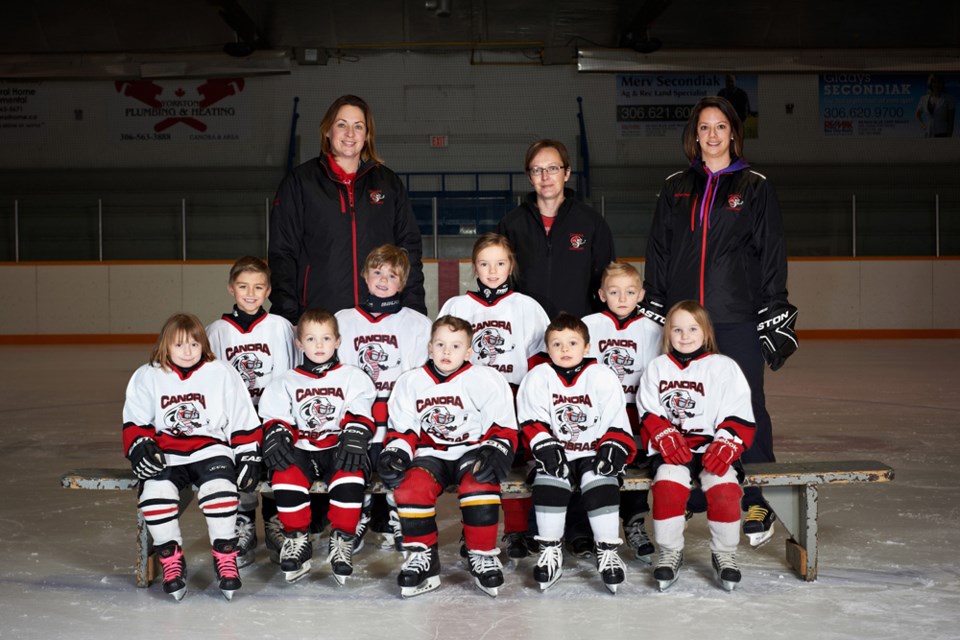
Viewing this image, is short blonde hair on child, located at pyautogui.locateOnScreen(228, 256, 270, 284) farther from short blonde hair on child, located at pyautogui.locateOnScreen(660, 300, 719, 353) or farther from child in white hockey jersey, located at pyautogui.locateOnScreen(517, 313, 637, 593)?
short blonde hair on child, located at pyautogui.locateOnScreen(660, 300, 719, 353)

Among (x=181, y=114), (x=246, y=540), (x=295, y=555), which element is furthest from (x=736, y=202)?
(x=181, y=114)

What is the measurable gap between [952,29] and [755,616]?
527 inches

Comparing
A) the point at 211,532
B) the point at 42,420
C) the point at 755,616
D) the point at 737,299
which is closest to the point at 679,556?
the point at 755,616

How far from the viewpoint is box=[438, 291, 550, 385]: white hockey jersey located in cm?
319

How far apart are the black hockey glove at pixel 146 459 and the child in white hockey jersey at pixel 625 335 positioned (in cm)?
135

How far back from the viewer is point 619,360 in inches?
125

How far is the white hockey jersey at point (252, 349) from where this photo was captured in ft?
10.4

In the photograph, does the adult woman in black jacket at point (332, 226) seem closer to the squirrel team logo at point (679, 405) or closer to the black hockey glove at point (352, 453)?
the black hockey glove at point (352, 453)

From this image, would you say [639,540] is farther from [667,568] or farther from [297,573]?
[297,573]

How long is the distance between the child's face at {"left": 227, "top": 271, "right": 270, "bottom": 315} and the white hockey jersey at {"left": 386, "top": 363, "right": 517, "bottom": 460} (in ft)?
2.00

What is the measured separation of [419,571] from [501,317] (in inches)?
35.5

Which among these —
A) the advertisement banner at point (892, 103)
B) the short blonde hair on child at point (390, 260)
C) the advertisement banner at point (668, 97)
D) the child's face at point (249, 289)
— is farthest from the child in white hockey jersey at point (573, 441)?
the advertisement banner at point (892, 103)

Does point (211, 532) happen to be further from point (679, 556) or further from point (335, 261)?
point (679, 556)

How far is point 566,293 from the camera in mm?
3305
